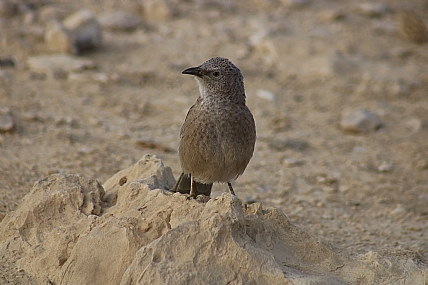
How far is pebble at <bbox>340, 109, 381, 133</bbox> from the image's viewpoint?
925 centimetres

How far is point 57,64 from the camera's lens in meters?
10.1

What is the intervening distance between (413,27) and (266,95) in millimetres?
4278

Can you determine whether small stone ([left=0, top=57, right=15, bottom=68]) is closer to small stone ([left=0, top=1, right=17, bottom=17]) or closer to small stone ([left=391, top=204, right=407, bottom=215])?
small stone ([left=0, top=1, right=17, bottom=17])

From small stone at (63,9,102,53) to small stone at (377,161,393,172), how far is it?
5415mm

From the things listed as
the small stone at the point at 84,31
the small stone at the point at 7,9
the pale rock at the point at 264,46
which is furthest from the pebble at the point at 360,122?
the small stone at the point at 7,9

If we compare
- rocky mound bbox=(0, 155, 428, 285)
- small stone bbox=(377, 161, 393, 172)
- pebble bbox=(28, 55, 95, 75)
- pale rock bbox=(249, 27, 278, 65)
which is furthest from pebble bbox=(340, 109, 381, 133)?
rocky mound bbox=(0, 155, 428, 285)

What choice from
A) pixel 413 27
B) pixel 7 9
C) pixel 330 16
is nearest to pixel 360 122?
pixel 413 27

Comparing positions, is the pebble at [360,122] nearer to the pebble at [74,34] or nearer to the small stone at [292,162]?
the small stone at [292,162]

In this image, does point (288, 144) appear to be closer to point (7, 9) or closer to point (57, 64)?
point (57, 64)

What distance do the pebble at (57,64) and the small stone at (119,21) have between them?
184 cm

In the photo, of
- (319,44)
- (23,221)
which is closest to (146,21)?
(319,44)

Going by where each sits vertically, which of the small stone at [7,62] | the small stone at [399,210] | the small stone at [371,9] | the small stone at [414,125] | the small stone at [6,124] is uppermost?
the small stone at [7,62]

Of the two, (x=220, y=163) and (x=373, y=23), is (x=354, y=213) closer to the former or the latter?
(x=220, y=163)

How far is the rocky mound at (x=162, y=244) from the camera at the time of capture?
4.00 metres
